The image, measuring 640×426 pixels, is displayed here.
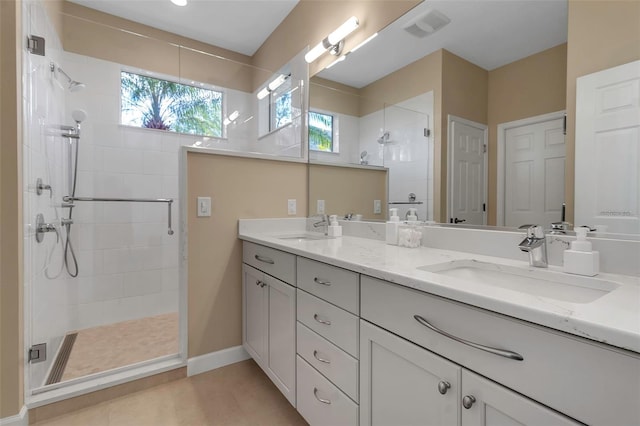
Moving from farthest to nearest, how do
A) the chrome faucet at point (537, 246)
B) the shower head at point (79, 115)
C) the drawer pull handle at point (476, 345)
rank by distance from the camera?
the shower head at point (79, 115) < the chrome faucet at point (537, 246) < the drawer pull handle at point (476, 345)

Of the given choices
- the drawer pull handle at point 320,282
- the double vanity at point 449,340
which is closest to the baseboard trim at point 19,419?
the double vanity at point 449,340

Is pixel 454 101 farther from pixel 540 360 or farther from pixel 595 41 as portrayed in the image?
pixel 540 360

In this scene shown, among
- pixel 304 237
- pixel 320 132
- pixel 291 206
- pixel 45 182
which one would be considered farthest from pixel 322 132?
A: pixel 45 182

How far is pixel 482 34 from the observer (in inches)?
47.9

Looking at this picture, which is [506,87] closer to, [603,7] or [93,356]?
[603,7]

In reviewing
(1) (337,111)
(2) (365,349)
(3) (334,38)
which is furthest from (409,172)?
(3) (334,38)

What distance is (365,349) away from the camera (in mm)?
969

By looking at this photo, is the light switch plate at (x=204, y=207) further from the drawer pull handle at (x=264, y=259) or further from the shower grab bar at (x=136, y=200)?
the shower grab bar at (x=136, y=200)

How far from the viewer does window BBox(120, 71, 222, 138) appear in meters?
2.58

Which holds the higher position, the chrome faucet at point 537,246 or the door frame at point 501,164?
the door frame at point 501,164

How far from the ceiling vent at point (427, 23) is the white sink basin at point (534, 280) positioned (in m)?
1.12

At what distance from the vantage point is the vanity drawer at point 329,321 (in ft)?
3.37

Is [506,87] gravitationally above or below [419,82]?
below

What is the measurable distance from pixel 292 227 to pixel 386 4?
1541 millimetres
